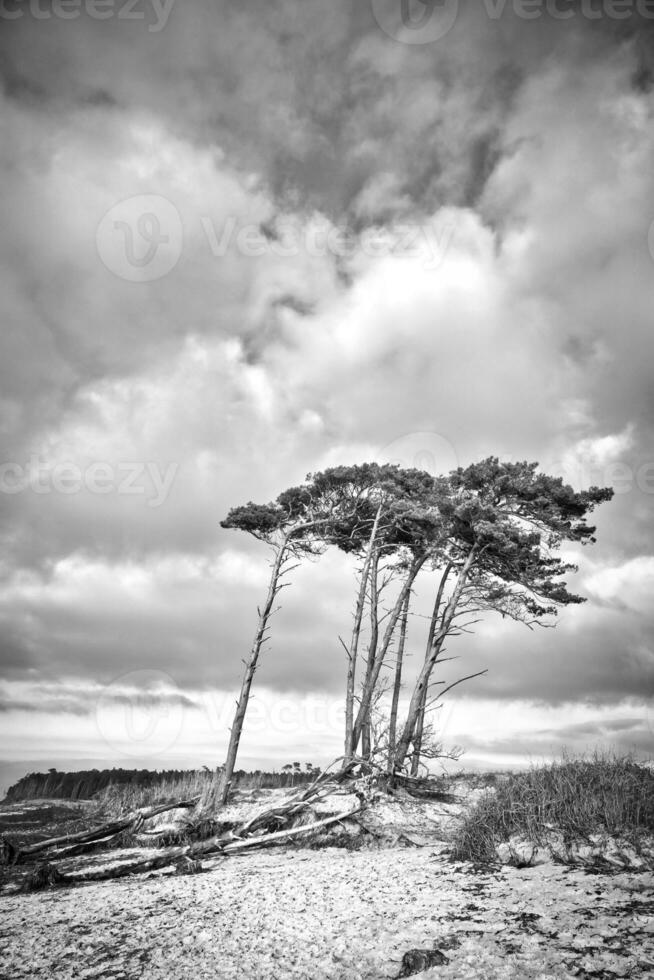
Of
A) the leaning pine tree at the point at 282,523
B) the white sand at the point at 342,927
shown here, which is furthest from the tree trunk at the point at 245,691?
the white sand at the point at 342,927

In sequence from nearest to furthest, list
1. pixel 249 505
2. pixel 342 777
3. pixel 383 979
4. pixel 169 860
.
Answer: pixel 383 979, pixel 169 860, pixel 342 777, pixel 249 505

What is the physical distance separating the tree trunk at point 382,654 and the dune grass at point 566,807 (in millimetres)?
8067

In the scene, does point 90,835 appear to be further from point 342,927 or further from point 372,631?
point 372,631

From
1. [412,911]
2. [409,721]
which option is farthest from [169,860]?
[409,721]

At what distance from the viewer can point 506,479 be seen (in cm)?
1731

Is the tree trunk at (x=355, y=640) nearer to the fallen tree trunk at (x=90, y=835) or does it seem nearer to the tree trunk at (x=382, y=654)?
the tree trunk at (x=382, y=654)

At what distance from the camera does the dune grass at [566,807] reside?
20.5 ft

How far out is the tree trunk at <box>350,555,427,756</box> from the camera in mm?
15891

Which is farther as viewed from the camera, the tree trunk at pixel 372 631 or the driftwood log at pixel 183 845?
the tree trunk at pixel 372 631

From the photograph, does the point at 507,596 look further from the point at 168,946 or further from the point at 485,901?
the point at 168,946

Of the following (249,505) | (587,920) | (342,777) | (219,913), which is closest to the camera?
(587,920)

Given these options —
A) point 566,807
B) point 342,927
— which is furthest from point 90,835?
point 566,807

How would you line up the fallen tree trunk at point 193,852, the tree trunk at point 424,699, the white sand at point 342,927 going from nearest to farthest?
the white sand at point 342,927 → the fallen tree trunk at point 193,852 → the tree trunk at point 424,699

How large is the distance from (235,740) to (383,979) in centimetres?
1328
